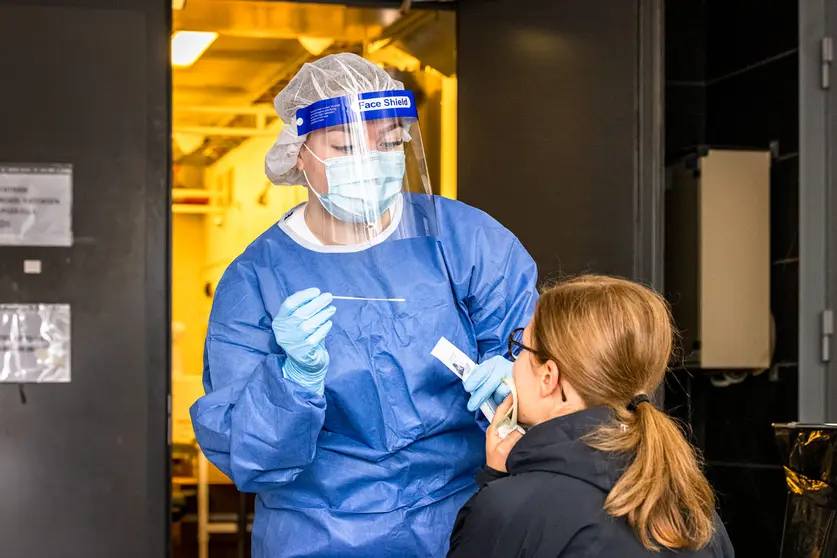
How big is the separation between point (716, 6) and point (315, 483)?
251 centimetres

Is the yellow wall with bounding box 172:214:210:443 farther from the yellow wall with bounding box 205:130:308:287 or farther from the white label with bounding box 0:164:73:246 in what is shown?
the white label with bounding box 0:164:73:246

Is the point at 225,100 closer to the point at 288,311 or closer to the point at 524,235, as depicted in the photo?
the point at 524,235

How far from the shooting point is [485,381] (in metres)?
1.84

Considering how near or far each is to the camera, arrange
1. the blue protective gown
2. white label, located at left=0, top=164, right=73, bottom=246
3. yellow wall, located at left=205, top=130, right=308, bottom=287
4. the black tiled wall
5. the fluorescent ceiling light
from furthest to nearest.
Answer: yellow wall, located at left=205, top=130, right=308, bottom=287
the fluorescent ceiling light
the black tiled wall
white label, located at left=0, top=164, right=73, bottom=246
the blue protective gown

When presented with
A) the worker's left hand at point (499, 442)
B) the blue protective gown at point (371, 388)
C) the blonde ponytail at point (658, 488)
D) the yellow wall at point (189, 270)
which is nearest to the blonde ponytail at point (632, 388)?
the blonde ponytail at point (658, 488)

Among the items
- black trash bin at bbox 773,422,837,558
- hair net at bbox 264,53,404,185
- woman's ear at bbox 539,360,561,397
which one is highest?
hair net at bbox 264,53,404,185

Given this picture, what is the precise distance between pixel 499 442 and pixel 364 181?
532 millimetres

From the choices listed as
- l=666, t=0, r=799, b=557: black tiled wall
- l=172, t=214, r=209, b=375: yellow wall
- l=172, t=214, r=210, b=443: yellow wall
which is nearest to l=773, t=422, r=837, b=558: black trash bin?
l=666, t=0, r=799, b=557: black tiled wall

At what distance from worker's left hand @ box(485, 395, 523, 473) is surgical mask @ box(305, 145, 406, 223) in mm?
452

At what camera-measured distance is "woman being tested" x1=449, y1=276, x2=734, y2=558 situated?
1.33 meters

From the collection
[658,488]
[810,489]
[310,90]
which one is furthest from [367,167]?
[810,489]

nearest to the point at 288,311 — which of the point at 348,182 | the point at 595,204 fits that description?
the point at 348,182

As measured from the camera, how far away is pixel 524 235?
300 centimetres

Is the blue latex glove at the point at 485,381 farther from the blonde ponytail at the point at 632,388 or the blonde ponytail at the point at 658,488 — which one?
the blonde ponytail at the point at 658,488
